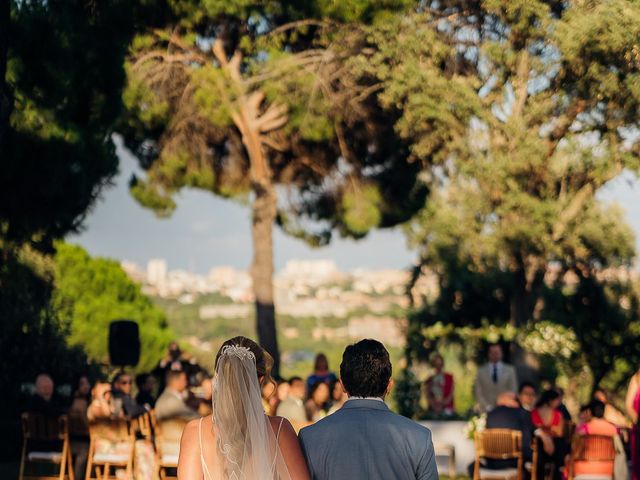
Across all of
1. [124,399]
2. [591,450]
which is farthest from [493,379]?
[591,450]

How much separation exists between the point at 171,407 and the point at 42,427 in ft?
4.40

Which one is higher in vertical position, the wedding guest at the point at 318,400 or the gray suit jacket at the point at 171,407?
the wedding guest at the point at 318,400

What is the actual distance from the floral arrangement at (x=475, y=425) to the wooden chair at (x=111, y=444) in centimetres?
404

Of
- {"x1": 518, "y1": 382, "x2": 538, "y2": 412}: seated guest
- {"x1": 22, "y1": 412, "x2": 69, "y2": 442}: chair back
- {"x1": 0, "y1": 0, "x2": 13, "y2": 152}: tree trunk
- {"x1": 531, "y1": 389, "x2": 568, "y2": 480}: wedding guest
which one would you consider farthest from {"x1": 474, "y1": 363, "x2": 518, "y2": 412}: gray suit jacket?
{"x1": 0, "y1": 0, "x2": 13, "y2": 152}: tree trunk

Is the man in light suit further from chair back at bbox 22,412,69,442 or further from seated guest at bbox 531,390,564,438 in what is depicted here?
chair back at bbox 22,412,69,442

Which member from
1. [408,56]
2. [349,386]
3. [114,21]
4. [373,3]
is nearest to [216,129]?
[373,3]

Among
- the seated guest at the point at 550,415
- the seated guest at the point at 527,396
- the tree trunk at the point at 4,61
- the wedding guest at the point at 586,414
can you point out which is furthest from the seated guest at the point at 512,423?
the tree trunk at the point at 4,61

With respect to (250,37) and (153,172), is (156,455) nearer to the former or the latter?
(250,37)

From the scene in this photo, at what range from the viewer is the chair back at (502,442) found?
11031 millimetres

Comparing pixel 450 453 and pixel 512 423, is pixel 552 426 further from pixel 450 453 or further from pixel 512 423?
pixel 450 453

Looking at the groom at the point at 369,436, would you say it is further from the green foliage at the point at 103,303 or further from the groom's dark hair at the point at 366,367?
the green foliage at the point at 103,303

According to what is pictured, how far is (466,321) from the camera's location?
31.5m

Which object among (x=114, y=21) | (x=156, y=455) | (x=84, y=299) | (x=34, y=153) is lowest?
(x=156, y=455)

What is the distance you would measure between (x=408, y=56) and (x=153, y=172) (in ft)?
29.0
